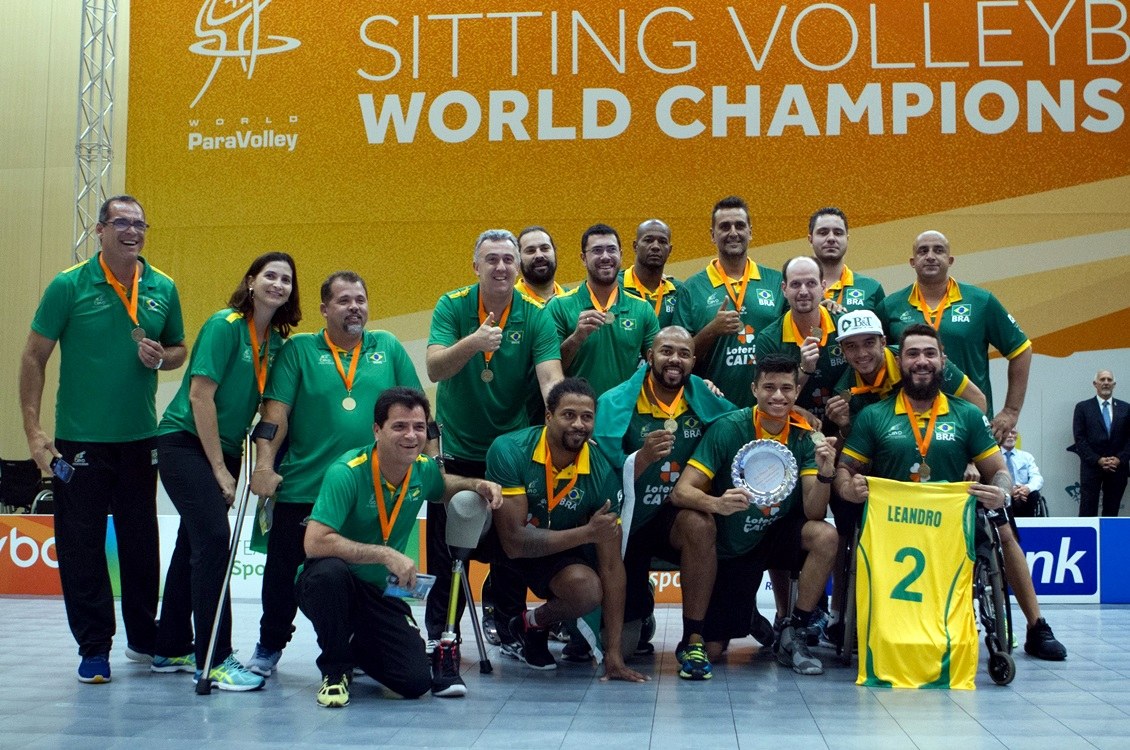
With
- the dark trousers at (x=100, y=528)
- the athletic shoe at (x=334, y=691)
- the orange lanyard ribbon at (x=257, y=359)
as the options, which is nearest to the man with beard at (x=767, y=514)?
the athletic shoe at (x=334, y=691)

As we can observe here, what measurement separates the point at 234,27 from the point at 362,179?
260 centimetres

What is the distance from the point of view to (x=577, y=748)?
4.12 meters

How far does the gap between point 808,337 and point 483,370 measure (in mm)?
1817

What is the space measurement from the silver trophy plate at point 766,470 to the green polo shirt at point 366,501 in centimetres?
154

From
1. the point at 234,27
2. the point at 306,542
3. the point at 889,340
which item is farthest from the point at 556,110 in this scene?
the point at 306,542

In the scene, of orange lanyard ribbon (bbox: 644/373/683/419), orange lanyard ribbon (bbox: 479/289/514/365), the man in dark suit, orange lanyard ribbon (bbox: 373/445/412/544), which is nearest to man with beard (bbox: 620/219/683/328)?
orange lanyard ribbon (bbox: 644/373/683/419)

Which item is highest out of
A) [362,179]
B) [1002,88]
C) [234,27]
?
[234,27]

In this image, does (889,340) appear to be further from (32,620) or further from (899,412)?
(32,620)

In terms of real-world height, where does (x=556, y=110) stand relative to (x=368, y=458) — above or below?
above

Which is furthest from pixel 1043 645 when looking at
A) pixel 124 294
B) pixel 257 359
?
pixel 124 294

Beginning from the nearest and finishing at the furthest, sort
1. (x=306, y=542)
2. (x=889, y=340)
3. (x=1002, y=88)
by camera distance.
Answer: (x=306, y=542) < (x=889, y=340) < (x=1002, y=88)

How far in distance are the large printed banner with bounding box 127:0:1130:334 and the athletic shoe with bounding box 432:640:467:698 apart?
8.57 m

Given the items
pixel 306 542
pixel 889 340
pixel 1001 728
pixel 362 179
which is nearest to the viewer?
pixel 1001 728

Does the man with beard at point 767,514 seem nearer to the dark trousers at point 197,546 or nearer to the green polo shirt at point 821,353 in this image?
the green polo shirt at point 821,353
